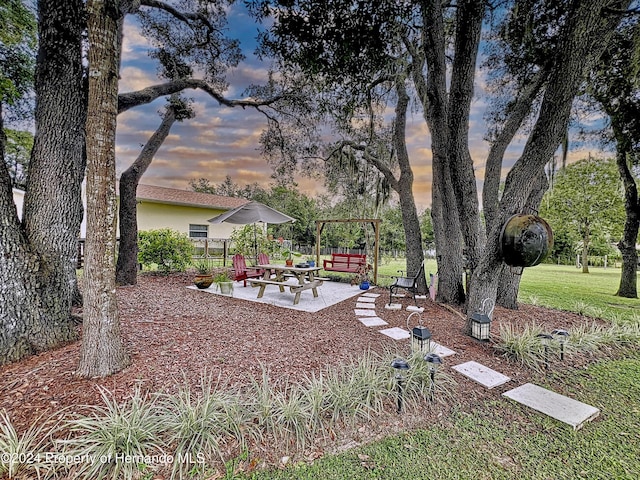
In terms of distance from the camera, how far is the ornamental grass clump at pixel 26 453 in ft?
5.14

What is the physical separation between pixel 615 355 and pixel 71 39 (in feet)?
26.5

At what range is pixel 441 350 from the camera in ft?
11.5

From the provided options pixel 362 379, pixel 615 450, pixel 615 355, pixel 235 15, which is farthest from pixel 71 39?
pixel 615 355

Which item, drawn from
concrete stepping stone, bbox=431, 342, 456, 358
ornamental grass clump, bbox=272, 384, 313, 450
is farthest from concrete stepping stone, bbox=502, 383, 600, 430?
ornamental grass clump, bbox=272, 384, 313, 450

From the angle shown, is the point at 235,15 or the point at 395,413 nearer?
the point at 395,413

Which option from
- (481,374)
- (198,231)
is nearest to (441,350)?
(481,374)

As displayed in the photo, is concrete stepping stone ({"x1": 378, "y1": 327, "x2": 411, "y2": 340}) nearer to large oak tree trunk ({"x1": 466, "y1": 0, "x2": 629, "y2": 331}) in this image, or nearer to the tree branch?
large oak tree trunk ({"x1": 466, "y1": 0, "x2": 629, "y2": 331})

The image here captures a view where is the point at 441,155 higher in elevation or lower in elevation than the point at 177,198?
lower

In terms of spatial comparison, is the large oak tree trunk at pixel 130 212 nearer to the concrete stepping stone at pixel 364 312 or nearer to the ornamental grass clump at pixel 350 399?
the concrete stepping stone at pixel 364 312

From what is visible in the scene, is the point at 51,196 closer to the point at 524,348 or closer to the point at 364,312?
the point at 364,312

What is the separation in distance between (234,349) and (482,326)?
10.8 ft

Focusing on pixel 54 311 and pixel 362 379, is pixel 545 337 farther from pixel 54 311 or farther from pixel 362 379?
pixel 54 311

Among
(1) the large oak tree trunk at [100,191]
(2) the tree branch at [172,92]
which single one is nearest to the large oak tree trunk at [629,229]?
(2) the tree branch at [172,92]

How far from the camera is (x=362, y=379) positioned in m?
2.51
